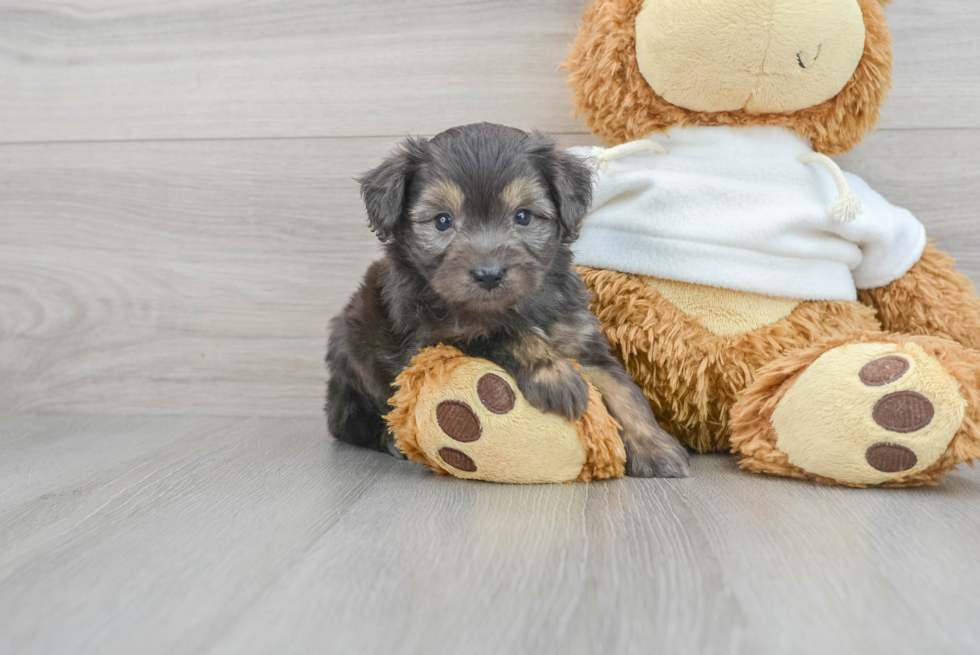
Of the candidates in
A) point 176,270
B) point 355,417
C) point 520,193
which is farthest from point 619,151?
point 176,270

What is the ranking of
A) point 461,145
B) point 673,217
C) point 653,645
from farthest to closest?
point 673,217 → point 461,145 → point 653,645

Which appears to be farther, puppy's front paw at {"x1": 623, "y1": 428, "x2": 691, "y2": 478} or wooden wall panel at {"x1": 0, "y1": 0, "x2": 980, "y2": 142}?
wooden wall panel at {"x1": 0, "y1": 0, "x2": 980, "y2": 142}

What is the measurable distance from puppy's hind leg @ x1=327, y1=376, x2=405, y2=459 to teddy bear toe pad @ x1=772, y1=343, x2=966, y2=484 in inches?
42.7

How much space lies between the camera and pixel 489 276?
156cm

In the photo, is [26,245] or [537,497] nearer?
[537,497]

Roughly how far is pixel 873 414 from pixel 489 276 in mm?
819

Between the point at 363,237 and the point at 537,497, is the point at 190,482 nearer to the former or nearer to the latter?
the point at 537,497

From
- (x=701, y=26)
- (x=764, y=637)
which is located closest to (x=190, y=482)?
(x=764, y=637)

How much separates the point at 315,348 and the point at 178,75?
101 cm

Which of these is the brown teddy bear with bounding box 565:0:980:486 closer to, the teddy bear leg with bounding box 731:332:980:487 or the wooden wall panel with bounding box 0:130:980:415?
the teddy bear leg with bounding box 731:332:980:487

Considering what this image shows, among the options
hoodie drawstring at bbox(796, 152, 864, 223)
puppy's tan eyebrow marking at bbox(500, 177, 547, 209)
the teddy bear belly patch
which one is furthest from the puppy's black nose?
hoodie drawstring at bbox(796, 152, 864, 223)

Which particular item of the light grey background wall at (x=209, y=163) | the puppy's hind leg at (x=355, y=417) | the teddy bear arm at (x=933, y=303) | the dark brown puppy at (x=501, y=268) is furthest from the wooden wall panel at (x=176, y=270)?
the teddy bear arm at (x=933, y=303)

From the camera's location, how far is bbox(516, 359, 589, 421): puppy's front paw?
1.69 m

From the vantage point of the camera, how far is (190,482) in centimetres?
185
